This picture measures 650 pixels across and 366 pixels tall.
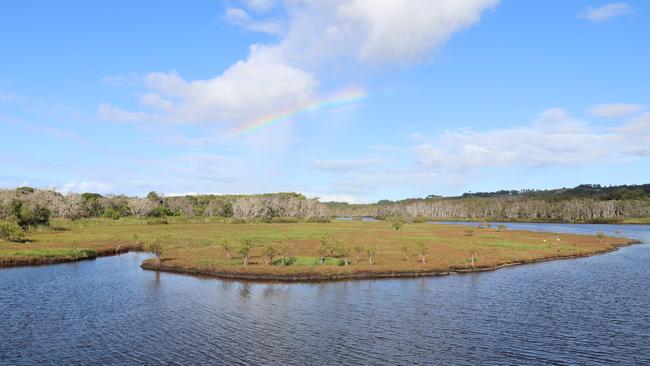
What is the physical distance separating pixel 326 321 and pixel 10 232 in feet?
296

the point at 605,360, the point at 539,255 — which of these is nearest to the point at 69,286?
the point at 605,360

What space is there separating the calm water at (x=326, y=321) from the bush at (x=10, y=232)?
43.3 m

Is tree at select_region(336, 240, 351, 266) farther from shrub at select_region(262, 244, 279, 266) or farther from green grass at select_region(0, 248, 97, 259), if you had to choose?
green grass at select_region(0, 248, 97, 259)

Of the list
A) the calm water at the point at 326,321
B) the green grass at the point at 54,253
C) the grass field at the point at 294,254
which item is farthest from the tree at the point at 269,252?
the green grass at the point at 54,253

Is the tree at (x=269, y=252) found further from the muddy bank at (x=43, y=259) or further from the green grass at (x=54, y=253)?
the green grass at (x=54, y=253)

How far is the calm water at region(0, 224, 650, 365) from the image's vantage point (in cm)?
3191

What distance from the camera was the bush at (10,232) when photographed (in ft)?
322

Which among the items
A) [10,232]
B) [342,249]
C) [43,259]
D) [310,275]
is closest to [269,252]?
[310,275]

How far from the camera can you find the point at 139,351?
108ft

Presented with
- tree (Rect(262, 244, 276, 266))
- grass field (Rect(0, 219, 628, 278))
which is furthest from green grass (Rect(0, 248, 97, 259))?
tree (Rect(262, 244, 276, 266))

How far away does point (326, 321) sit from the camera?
40.4 metres

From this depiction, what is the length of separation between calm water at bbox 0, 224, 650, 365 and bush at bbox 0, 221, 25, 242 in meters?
43.3

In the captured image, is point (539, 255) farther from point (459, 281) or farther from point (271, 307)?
point (271, 307)

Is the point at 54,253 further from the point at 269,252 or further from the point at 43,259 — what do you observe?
the point at 269,252
